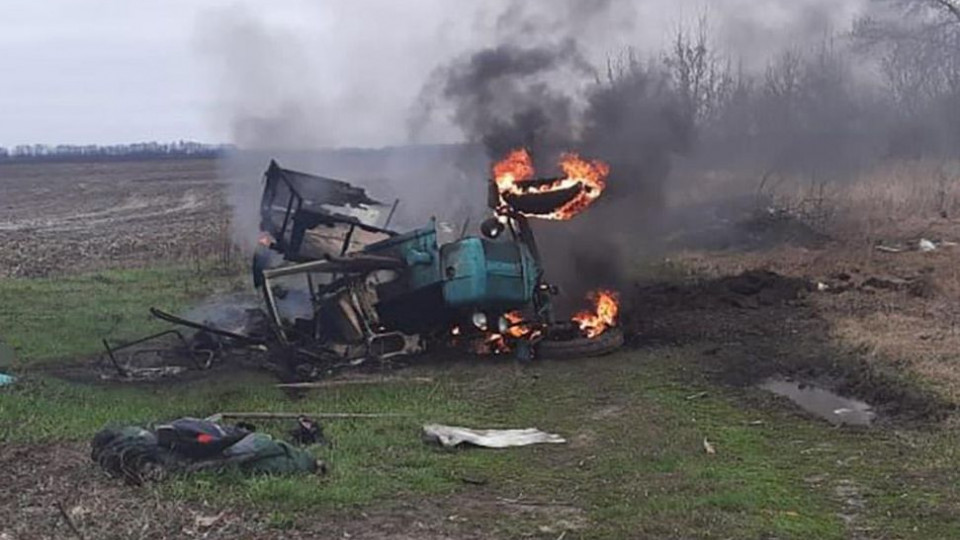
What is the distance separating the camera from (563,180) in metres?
13.6

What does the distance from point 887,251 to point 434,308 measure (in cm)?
1058

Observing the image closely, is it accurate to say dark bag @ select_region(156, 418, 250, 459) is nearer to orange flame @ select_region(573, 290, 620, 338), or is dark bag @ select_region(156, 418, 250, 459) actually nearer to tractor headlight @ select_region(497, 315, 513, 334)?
tractor headlight @ select_region(497, 315, 513, 334)

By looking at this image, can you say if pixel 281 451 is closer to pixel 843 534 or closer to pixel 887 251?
pixel 843 534

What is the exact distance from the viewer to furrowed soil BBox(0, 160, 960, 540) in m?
6.86

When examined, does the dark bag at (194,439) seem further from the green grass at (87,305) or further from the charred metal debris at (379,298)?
the green grass at (87,305)

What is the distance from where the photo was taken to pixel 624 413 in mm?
9961

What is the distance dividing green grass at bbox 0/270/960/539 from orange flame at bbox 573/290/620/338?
0.85 meters

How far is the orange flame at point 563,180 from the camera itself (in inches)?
530

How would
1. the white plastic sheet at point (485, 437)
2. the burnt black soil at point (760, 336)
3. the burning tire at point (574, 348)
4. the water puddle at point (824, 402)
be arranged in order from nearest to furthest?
1. the white plastic sheet at point (485, 437)
2. the water puddle at point (824, 402)
3. the burnt black soil at point (760, 336)
4. the burning tire at point (574, 348)

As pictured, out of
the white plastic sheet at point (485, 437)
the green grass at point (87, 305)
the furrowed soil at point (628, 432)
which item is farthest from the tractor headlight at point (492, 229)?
the green grass at point (87, 305)

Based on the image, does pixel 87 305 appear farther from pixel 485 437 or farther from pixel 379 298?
pixel 485 437

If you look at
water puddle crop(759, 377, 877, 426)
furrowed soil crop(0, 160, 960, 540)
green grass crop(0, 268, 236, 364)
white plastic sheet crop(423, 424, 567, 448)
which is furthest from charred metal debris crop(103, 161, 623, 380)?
white plastic sheet crop(423, 424, 567, 448)

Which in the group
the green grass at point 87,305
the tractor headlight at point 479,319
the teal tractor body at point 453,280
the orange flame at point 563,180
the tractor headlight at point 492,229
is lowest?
the green grass at point 87,305

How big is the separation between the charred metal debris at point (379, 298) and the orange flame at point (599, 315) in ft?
0.26
